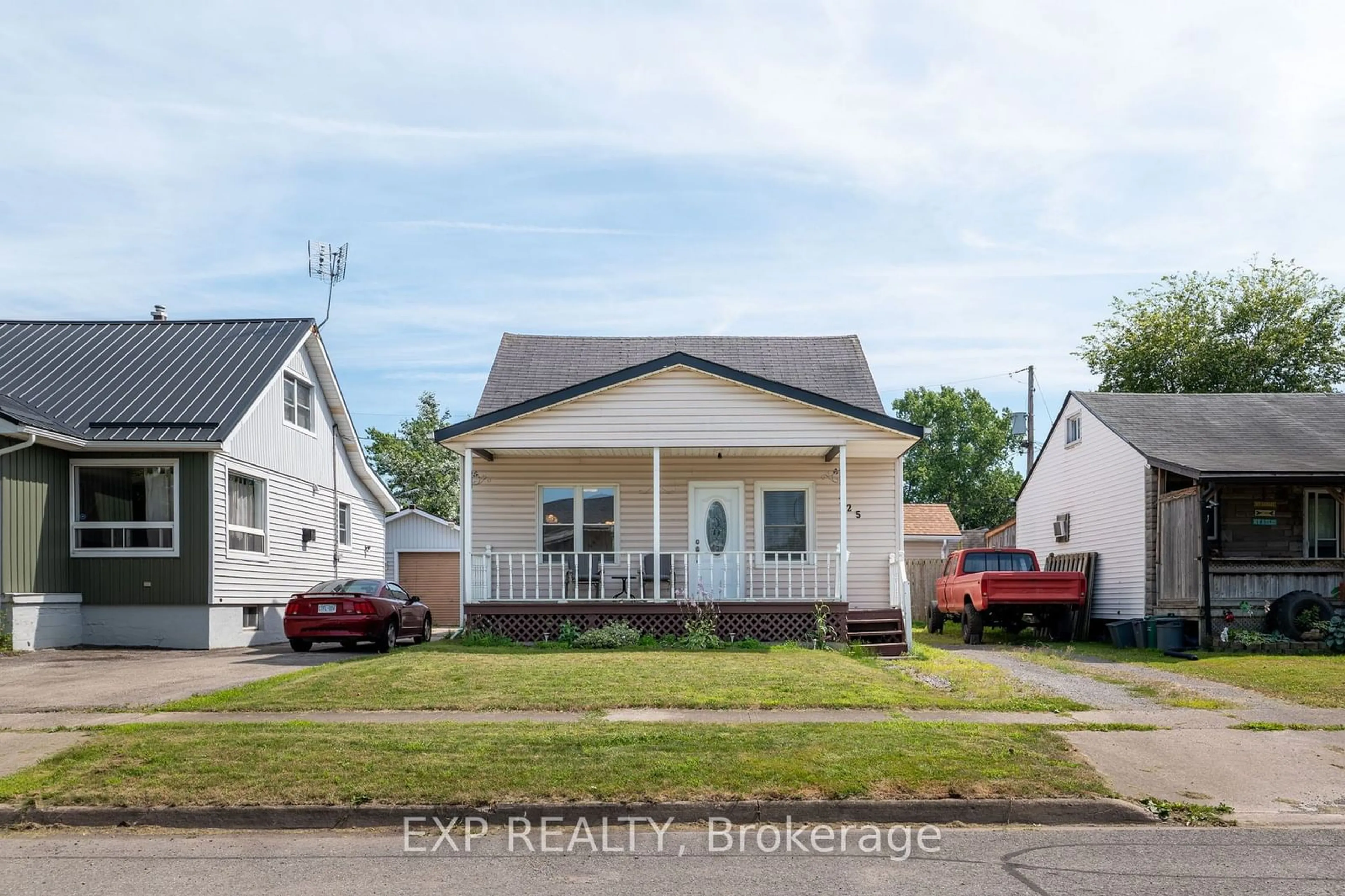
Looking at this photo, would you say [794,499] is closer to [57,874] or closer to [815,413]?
[815,413]

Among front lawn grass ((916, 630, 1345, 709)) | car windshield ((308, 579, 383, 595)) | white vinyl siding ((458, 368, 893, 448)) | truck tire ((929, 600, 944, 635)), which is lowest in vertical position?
truck tire ((929, 600, 944, 635))

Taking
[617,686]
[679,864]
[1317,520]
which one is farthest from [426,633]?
[1317,520]

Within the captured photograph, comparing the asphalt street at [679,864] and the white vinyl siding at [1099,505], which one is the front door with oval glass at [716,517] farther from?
the asphalt street at [679,864]

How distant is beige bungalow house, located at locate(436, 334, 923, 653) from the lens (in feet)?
59.7

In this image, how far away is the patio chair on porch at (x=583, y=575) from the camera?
19016mm

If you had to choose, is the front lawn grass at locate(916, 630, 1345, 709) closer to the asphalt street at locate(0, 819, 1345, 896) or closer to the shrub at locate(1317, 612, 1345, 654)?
the shrub at locate(1317, 612, 1345, 654)

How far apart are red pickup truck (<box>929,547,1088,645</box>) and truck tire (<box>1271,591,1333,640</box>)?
10.8 feet

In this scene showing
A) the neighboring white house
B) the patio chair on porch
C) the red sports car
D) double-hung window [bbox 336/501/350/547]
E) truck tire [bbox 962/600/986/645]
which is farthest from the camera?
the neighboring white house

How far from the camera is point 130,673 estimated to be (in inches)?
586

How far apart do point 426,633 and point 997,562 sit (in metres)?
11.4

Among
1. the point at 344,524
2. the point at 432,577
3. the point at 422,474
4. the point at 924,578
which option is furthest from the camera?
the point at 422,474

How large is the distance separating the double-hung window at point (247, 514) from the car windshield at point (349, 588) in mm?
3083

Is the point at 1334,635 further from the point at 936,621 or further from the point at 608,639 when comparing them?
the point at 608,639

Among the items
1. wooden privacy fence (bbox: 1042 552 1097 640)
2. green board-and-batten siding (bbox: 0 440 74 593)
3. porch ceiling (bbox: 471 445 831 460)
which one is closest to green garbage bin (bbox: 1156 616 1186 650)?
wooden privacy fence (bbox: 1042 552 1097 640)
